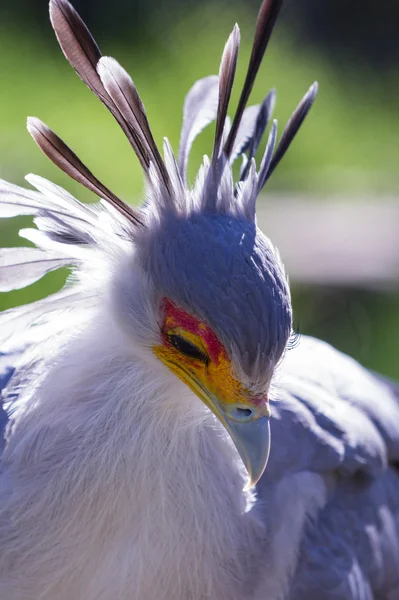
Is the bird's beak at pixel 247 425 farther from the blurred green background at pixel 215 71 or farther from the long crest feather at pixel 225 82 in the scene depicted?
the blurred green background at pixel 215 71

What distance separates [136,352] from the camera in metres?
1.92

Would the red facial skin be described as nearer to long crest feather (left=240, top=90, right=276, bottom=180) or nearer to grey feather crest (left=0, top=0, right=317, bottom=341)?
grey feather crest (left=0, top=0, right=317, bottom=341)

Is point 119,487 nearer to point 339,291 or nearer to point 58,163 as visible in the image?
point 58,163

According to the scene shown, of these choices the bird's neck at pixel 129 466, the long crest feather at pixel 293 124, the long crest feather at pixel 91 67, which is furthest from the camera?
the long crest feather at pixel 293 124

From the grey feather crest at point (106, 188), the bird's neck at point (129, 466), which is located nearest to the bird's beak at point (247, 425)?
the bird's neck at point (129, 466)

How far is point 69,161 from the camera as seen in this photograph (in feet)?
6.22

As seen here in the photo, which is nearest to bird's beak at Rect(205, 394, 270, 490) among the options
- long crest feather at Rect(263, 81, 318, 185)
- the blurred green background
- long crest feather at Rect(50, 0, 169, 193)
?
long crest feather at Rect(50, 0, 169, 193)

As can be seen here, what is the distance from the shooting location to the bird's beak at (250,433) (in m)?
1.75

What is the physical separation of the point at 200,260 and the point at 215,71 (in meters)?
5.50

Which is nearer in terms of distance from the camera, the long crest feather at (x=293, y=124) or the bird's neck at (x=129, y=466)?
the bird's neck at (x=129, y=466)

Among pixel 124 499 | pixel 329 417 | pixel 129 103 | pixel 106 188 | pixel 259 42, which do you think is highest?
pixel 259 42

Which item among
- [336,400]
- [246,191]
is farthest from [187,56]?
[246,191]

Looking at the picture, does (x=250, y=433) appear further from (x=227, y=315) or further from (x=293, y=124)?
(x=293, y=124)

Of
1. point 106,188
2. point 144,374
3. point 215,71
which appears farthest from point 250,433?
point 215,71
